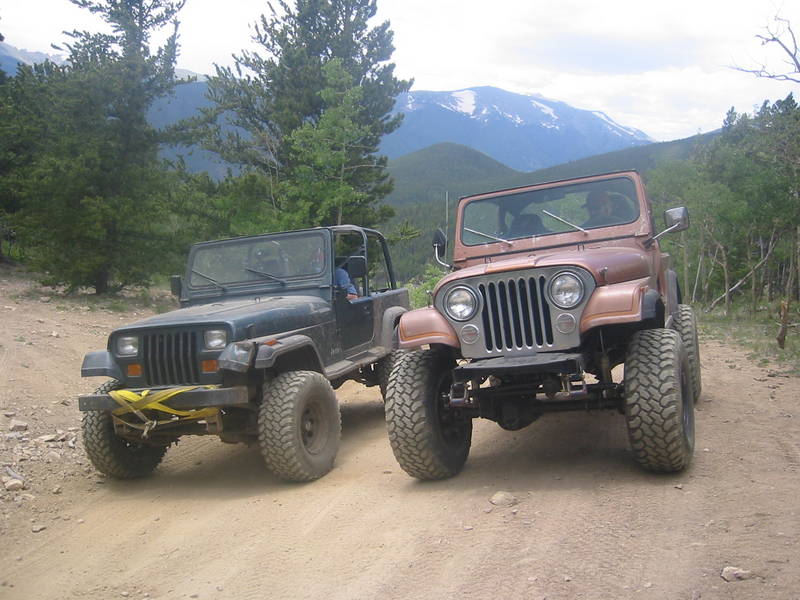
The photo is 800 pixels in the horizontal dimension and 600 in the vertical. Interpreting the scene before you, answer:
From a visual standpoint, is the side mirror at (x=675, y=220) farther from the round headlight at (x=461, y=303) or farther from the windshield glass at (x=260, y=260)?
the windshield glass at (x=260, y=260)

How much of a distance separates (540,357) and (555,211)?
2.04 metres

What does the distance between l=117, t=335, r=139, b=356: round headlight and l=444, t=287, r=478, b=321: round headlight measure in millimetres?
2455

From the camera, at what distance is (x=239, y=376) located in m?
5.37

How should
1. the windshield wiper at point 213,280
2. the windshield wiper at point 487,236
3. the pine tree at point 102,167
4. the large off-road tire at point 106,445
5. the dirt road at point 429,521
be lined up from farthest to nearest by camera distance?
the pine tree at point 102,167 → the windshield wiper at point 213,280 → the windshield wiper at point 487,236 → the large off-road tire at point 106,445 → the dirt road at point 429,521

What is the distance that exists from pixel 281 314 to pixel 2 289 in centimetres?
1368

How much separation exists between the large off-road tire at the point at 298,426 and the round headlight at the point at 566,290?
2.09 m

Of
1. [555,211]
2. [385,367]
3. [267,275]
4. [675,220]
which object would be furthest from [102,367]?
[675,220]

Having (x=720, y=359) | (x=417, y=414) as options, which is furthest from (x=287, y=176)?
(x=417, y=414)

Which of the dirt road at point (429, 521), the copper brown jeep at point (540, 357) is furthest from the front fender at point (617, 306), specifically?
the dirt road at point (429, 521)

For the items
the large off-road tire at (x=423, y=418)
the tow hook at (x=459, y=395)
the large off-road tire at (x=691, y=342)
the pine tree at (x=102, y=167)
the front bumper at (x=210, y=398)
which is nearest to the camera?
the tow hook at (x=459, y=395)

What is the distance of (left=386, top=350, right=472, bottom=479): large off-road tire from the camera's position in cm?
484

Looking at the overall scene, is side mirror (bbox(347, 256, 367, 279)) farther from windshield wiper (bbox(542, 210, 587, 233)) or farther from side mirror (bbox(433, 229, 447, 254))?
windshield wiper (bbox(542, 210, 587, 233))

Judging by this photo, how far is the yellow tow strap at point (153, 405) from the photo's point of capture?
5.20m

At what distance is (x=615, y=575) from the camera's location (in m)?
3.19
